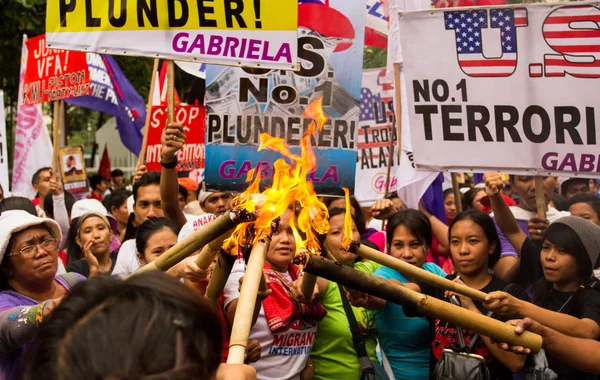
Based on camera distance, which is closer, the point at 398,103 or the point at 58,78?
the point at 398,103

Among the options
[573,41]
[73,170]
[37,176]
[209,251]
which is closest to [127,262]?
[209,251]

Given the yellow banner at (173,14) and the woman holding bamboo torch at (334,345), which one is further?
the yellow banner at (173,14)

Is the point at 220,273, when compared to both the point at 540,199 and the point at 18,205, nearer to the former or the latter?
the point at 540,199

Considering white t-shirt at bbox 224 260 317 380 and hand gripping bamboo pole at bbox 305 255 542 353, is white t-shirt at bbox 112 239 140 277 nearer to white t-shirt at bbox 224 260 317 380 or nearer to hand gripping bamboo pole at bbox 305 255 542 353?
white t-shirt at bbox 224 260 317 380

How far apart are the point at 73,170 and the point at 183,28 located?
668 centimetres

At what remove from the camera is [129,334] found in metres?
1.18

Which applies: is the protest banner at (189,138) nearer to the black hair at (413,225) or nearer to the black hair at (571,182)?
the black hair at (571,182)

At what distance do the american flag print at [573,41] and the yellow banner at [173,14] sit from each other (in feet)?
5.73

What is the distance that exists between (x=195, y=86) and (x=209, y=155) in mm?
11978

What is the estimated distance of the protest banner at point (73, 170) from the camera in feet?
36.3

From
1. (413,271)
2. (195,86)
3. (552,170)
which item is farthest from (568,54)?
(195,86)

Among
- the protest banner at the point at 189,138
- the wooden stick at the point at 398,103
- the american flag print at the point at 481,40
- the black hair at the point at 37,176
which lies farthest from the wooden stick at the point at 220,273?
the black hair at the point at 37,176

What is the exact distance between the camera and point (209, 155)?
548cm

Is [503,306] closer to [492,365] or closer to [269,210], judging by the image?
[492,365]
